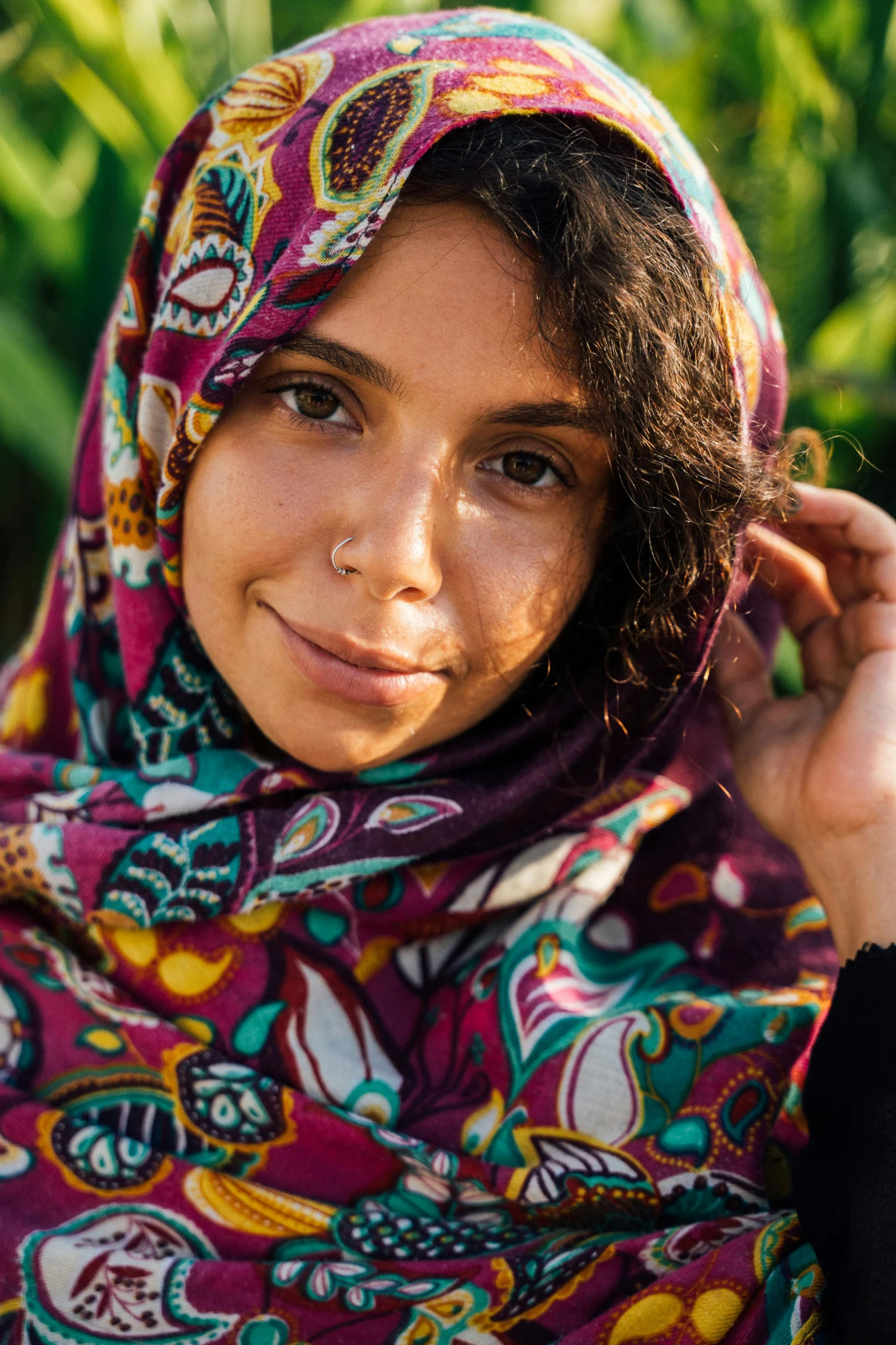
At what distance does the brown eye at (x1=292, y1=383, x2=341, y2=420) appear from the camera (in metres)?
1.07

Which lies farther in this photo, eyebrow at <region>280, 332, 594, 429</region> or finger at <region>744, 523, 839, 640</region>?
finger at <region>744, 523, 839, 640</region>

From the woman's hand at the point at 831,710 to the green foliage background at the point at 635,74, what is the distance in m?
0.57

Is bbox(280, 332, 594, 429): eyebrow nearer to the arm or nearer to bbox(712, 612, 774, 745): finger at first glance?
the arm

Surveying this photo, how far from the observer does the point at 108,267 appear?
2.39 metres

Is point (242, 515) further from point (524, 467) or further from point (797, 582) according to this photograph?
point (797, 582)

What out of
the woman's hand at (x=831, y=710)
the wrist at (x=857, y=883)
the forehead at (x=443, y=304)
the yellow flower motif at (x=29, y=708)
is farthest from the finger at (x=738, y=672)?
the yellow flower motif at (x=29, y=708)

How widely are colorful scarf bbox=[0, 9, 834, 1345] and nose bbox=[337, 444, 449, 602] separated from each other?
0.53 ft

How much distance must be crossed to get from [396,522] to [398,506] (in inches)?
0.6

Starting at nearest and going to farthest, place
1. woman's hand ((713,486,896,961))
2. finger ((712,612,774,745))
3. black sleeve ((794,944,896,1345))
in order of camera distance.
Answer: black sleeve ((794,944,896,1345)) → woman's hand ((713,486,896,961)) → finger ((712,612,774,745))

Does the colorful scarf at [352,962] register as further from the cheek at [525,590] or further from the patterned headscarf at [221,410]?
the cheek at [525,590]

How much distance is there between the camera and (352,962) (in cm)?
128

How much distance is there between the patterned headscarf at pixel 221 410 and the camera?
104 cm

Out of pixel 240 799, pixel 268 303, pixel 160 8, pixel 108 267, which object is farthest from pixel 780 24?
pixel 240 799

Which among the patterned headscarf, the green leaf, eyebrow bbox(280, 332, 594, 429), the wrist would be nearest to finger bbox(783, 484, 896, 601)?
the patterned headscarf
